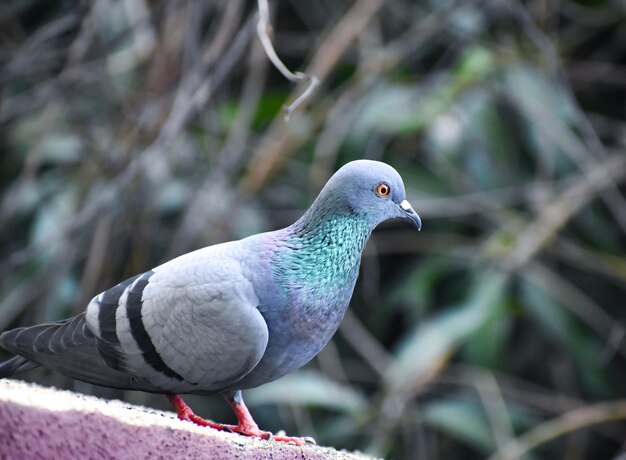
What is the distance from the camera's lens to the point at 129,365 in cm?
281

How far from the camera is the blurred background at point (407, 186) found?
213 inches

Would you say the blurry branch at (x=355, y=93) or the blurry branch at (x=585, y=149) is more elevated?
the blurry branch at (x=355, y=93)

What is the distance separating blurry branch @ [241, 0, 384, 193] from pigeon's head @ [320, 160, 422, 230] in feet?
8.37

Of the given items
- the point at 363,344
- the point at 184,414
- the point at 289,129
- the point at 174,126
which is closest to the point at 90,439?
the point at 184,414

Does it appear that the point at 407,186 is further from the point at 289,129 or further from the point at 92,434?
the point at 92,434

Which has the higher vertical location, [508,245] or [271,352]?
[271,352]

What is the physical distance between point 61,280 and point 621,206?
3261 mm

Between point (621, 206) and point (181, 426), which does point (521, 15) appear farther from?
point (181, 426)

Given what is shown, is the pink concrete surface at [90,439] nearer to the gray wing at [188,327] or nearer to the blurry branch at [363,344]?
the gray wing at [188,327]

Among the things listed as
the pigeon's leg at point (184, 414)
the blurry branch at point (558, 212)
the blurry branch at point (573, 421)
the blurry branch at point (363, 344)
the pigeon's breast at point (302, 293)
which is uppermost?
the pigeon's breast at point (302, 293)

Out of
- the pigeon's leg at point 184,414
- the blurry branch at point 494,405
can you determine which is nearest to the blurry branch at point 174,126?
the pigeon's leg at point 184,414

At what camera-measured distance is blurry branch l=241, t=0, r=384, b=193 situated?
567 cm

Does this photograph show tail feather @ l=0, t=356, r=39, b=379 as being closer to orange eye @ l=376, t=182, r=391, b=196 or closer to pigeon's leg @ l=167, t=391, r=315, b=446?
pigeon's leg @ l=167, t=391, r=315, b=446

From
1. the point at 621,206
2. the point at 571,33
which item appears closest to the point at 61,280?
the point at 621,206
